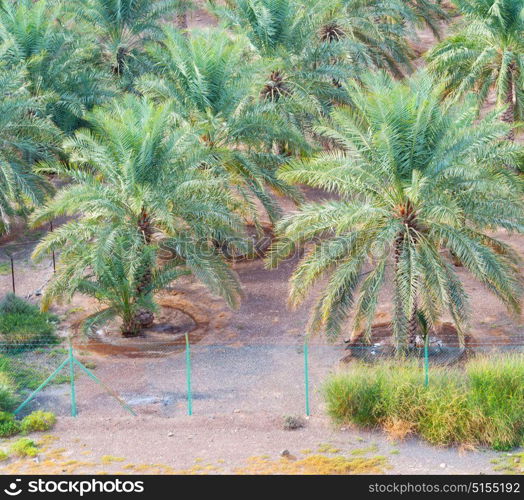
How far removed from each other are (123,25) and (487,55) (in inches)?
421

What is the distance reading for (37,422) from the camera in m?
18.8

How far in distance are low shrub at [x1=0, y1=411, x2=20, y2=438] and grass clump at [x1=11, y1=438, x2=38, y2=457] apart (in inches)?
Answer: 20.2

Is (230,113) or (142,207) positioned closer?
(142,207)

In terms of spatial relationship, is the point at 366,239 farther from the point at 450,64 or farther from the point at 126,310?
the point at 450,64

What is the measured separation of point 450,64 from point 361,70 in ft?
10.9

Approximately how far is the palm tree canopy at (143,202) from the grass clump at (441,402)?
13.8 feet

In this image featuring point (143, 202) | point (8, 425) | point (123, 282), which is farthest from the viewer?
point (123, 282)

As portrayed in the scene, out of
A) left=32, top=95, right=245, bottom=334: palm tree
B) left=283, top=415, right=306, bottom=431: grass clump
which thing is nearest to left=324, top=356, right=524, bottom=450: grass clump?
left=283, top=415, right=306, bottom=431: grass clump

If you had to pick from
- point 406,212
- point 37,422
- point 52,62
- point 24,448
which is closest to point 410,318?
point 406,212

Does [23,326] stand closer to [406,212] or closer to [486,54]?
[406,212]

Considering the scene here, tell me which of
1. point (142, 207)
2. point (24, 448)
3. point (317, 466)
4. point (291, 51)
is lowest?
point (317, 466)

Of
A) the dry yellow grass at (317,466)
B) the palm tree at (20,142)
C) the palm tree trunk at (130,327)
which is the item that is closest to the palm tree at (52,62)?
the palm tree at (20,142)

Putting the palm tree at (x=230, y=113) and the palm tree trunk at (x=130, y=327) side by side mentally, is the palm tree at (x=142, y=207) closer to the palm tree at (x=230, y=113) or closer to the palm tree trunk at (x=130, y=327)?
the palm tree trunk at (x=130, y=327)

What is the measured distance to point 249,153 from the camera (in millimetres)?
24156
